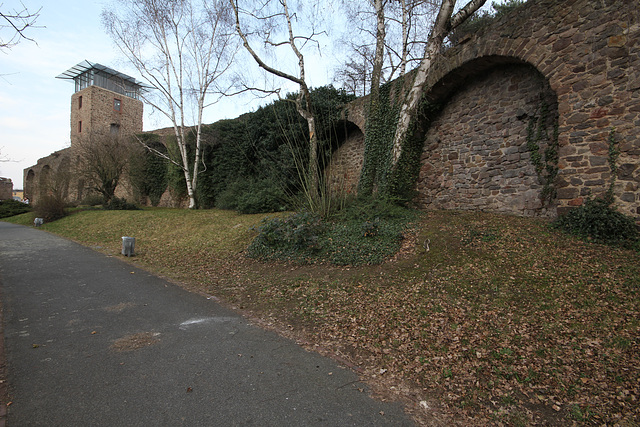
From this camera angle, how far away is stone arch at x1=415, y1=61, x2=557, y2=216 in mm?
7043

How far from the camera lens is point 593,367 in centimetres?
260

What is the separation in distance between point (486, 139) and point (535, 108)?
1222mm

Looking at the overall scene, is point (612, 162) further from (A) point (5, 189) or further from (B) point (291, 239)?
(A) point (5, 189)

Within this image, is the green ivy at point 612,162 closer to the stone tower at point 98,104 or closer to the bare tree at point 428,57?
the bare tree at point 428,57

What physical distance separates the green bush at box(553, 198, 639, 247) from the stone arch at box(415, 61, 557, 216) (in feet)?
3.84

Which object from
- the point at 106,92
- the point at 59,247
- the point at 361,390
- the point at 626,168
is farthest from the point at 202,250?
the point at 106,92

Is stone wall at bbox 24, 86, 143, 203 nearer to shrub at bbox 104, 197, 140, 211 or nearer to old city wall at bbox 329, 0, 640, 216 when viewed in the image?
shrub at bbox 104, 197, 140, 211

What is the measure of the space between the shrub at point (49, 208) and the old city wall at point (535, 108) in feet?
52.4

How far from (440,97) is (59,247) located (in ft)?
37.3

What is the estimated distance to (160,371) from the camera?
2.66 m

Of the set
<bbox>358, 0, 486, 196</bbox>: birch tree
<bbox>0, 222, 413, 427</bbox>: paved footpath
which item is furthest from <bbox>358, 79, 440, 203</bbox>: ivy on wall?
<bbox>0, 222, 413, 427</bbox>: paved footpath

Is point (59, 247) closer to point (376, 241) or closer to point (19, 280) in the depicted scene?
point (19, 280)

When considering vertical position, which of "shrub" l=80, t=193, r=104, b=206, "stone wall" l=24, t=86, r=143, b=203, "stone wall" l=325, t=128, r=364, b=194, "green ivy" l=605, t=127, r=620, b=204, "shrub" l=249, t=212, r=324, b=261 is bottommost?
"shrub" l=249, t=212, r=324, b=261

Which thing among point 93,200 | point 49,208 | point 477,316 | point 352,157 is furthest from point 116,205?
point 477,316
